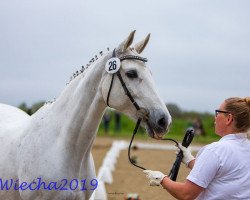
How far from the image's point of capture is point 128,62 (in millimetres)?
4113

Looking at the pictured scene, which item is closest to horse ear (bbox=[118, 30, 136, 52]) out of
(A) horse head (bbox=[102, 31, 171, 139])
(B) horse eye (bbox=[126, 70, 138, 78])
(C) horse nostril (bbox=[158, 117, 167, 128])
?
(A) horse head (bbox=[102, 31, 171, 139])

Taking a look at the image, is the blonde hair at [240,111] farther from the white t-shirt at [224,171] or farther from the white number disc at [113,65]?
the white number disc at [113,65]

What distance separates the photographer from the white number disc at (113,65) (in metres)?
4.11

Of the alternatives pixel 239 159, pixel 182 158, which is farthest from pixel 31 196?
pixel 239 159

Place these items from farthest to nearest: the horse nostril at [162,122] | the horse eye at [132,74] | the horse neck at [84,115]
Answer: the horse neck at [84,115] → the horse eye at [132,74] → the horse nostril at [162,122]

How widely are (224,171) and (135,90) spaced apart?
3.92 feet

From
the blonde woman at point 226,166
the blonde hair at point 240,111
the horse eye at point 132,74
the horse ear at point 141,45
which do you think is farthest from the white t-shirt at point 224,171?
the horse ear at point 141,45

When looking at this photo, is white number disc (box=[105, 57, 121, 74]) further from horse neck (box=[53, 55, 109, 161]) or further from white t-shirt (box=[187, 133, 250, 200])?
white t-shirt (box=[187, 133, 250, 200])

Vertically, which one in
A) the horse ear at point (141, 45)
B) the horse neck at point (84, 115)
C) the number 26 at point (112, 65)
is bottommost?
the horse neck at point (84, 115)

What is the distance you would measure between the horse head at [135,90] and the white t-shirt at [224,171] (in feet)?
2.47

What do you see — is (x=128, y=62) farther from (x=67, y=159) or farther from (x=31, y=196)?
(x=31, y=196)

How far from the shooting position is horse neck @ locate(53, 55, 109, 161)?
4.24m

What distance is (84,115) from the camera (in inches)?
168

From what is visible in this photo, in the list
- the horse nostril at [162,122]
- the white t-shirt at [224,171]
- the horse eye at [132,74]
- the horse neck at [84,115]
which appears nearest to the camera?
the white t-shirt at [224,171]
